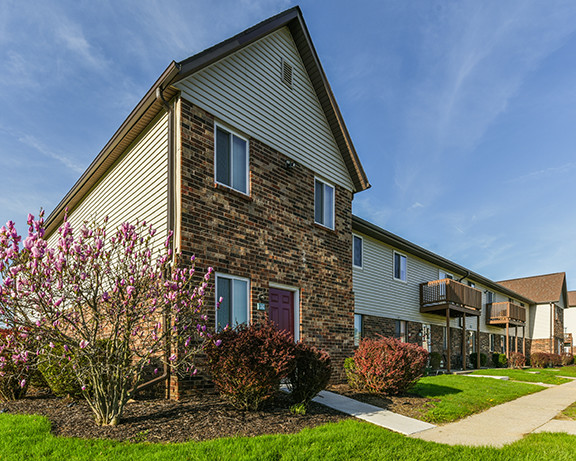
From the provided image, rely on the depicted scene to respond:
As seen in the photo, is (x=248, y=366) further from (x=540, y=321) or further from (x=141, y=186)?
(x=540, y=321)

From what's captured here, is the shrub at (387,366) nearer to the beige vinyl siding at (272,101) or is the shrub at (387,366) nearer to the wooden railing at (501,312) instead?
the beige vinyl siding at (272,101)

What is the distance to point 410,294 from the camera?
19.8 m

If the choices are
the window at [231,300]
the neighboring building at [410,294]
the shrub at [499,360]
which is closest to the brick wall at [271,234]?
the window at [231,300]

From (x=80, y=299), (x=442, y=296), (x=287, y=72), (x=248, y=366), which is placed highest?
(x=287, y=72)

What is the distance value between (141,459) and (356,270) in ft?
40.2

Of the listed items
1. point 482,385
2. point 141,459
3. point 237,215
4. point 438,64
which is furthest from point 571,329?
point 141,459

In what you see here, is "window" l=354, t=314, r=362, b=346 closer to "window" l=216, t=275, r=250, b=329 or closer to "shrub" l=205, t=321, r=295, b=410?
"window" l=216, t=275, r=250, b=329

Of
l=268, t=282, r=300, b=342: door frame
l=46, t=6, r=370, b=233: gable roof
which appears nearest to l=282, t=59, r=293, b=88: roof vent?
l=46, t=6, r=370, b=233: gable roof

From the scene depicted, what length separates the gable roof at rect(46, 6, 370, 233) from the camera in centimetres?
850

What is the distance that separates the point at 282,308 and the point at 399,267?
10.2 meters

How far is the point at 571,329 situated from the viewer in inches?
1992

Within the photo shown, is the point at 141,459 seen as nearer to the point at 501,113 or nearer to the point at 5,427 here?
the point at 5,427

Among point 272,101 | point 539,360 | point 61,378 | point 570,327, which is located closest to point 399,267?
point 272,101

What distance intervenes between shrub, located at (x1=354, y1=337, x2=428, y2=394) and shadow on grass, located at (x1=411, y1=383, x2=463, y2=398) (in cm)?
74
